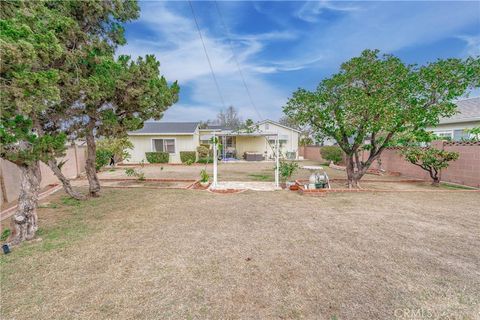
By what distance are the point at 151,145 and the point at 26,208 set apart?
15163 millimetres

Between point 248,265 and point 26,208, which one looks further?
point 26,208

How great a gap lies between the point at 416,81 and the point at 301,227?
6.70 metres

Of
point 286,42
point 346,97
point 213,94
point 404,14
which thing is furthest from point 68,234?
point 213,94

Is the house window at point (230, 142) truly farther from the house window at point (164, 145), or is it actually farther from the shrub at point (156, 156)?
the shrub at point (156, 156)

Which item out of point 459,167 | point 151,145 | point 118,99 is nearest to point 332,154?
point 459,167

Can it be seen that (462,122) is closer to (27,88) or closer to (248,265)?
(248,265)

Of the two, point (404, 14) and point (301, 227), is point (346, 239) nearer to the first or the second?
point (301, 227)

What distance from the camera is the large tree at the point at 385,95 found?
7.15 m

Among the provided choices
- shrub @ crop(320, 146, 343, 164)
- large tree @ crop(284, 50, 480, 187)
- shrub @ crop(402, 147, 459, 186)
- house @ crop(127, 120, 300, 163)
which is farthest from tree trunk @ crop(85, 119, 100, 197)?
shrub @ crop(320, 146, 343, 164)

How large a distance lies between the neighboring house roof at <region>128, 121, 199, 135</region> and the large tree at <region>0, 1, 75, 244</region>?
1399 cm

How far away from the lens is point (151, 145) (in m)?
18.6

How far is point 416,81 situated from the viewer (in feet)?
24.1

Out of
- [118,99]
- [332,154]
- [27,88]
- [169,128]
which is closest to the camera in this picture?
[27,88]

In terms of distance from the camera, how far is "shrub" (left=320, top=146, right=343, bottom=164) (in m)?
16.5
